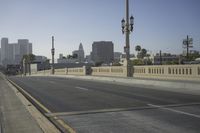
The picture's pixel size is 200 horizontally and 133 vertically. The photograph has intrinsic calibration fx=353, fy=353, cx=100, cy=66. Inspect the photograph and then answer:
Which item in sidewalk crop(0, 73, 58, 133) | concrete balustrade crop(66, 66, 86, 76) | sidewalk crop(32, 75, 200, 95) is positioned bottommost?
sidewalk crop(0, 73, 58, 133)

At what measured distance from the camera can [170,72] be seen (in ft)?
102

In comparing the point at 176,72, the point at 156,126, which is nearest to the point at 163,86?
the point at 176,72

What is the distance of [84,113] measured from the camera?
1280cm

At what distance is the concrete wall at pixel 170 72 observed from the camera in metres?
27.3

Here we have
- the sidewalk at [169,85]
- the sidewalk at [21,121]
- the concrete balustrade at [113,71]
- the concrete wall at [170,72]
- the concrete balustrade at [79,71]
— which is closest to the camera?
the sidewalk at [21,121]

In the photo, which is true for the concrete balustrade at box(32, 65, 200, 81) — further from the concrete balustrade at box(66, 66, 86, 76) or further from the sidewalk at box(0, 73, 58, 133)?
the sidewalk at box(0, 73, 58, 133)

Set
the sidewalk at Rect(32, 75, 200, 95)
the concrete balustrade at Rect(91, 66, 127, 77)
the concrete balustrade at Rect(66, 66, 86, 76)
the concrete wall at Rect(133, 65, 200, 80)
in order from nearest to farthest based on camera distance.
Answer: the sidewalk at Rect(32, 75, 200, 95)
the concrete wall at Rect(133, 65, 200, 80)
the concrete balustrade at Rect(91, 66, 127, 77)
the concrete balustrade at Rect(66, 66, 86, 76)

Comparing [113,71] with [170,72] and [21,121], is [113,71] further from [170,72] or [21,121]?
[21,121]

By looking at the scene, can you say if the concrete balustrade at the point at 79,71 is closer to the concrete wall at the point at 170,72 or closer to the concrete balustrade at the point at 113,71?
the concrete balustrade at the point at 113,71

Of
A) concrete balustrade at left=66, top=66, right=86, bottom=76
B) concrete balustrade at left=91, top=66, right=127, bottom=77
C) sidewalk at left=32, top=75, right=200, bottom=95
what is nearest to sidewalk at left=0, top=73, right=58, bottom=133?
sidewalk at left=32, top=75, right=200, bottom=95

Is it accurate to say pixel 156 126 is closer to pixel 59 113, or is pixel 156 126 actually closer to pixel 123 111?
pixel 123 111

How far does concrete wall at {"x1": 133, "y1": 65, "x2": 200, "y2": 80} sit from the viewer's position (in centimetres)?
2730

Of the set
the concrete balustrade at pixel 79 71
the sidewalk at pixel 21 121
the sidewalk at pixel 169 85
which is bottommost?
the sidewalk at pixel 21 121

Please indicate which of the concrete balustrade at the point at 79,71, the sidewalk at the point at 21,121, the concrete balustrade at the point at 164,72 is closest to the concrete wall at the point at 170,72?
the concrete balustrade at the point at 164,72
